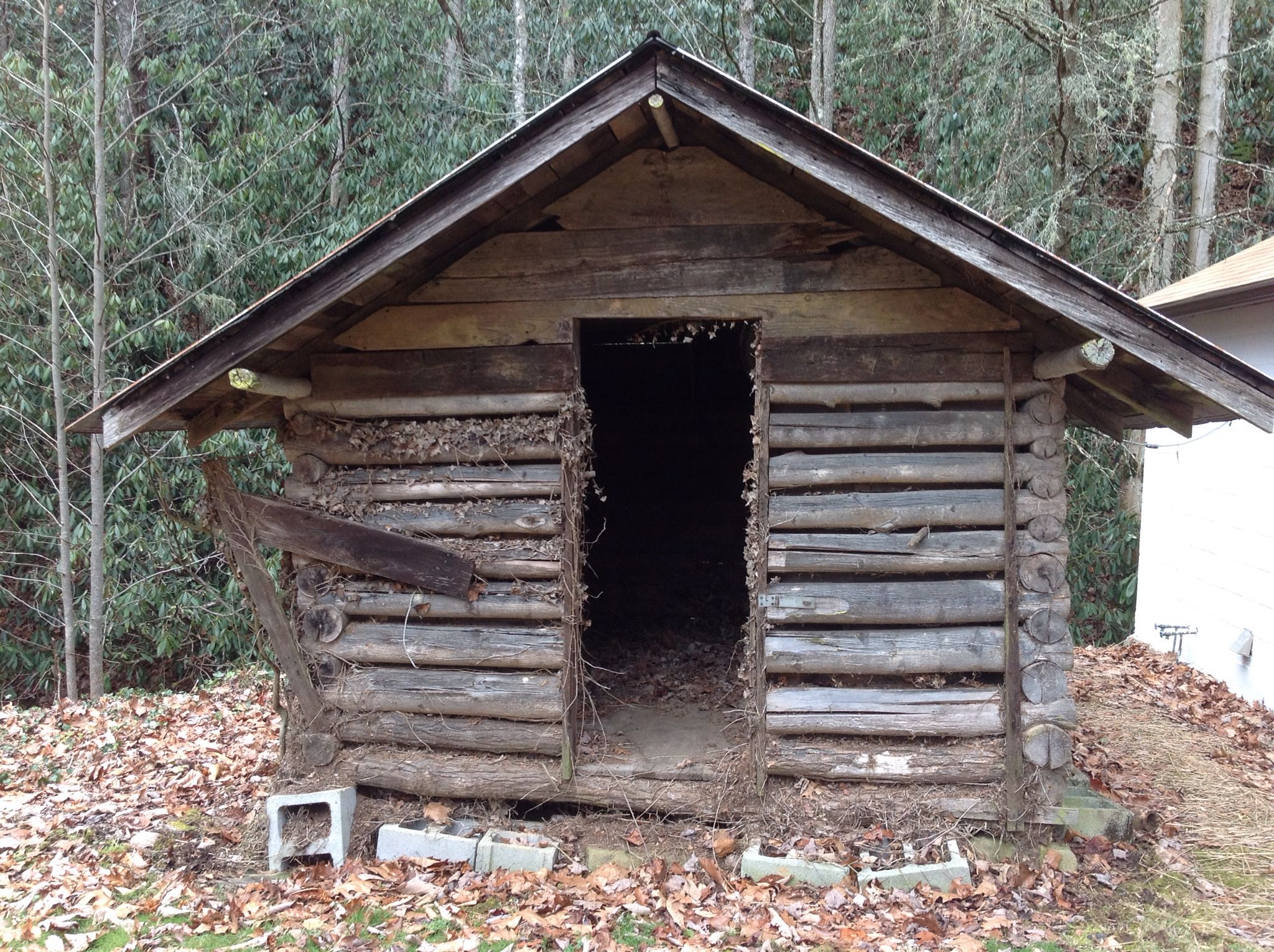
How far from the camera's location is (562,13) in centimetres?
1546

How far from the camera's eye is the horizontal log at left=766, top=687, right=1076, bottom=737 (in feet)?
16.3

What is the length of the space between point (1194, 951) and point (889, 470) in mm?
2746

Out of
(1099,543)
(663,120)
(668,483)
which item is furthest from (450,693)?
(1099,543)

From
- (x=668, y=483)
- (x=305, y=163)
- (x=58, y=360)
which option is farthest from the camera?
(x=305, y=163)

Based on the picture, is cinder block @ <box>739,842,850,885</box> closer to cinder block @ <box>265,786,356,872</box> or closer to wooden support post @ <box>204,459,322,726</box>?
cinder block @ <box>265,786,356,872</box>

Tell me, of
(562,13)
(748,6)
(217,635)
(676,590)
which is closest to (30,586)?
(217,635)

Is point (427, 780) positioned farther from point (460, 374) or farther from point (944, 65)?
point (944, 65)

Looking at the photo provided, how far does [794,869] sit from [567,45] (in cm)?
1416

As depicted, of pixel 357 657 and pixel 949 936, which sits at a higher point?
pixel 357 657

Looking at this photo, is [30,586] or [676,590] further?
[30,586]

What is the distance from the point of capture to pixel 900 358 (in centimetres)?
499

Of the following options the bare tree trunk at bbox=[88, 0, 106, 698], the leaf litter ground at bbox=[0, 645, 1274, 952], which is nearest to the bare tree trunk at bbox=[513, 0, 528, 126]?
the bare tree trunk at bbox=[88, 0, 106, 698]

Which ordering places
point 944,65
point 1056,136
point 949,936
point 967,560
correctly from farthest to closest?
point 944,65
point 1056,136
point 967,560
point 949,936

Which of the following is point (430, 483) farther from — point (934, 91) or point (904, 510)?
point (934, 91)
